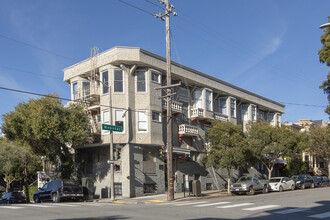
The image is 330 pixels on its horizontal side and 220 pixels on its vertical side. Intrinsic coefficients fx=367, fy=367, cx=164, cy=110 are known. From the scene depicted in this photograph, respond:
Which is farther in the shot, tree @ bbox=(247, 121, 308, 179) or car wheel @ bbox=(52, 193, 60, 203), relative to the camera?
tree @ bbox=(247, 121, 308, 179)

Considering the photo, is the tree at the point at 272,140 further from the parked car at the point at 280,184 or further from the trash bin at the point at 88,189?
the trash bin at the point at 88,189

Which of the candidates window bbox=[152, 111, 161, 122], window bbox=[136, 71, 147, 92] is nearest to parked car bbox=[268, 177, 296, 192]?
window bbox=[152, 111, 161, 122]

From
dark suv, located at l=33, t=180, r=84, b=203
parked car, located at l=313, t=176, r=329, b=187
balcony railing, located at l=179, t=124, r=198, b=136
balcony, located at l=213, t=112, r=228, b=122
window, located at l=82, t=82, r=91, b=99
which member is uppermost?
window, located at l=82, t=82, r=91, b=99

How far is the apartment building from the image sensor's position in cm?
2858

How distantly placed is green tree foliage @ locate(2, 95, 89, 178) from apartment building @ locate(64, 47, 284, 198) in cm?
220

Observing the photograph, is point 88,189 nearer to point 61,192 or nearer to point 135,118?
point 61,192

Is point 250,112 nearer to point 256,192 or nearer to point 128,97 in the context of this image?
point 256,192

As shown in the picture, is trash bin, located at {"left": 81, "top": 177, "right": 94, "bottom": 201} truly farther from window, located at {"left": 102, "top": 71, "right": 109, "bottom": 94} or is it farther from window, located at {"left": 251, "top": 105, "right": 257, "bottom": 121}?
window, located at {"left": 251, "top": 105, "right": 257, "bottom": 121}

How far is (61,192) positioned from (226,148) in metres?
13.8

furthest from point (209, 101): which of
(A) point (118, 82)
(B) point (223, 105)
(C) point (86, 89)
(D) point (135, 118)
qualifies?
(C) point (86, 89)

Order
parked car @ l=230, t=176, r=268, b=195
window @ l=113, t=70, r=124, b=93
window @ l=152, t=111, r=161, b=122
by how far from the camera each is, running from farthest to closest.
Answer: window @ l=152, t=111, r=161, b=122 < window @ l=113, t=70, r=124, b=93 < parked car @ l=230, t=176, r=268, b=195

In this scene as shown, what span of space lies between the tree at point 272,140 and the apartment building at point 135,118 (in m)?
4.71

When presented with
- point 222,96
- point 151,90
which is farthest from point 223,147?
point 222,96

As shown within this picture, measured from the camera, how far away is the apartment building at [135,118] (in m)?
28.6
